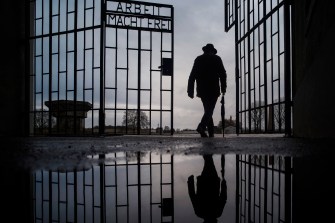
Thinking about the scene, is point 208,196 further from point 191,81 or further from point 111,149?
point 191,81

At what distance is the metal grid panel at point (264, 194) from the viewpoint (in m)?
0.61

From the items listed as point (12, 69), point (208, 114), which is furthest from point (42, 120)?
point (208, 114)

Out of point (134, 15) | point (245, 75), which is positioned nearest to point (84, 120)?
point (134, 15)

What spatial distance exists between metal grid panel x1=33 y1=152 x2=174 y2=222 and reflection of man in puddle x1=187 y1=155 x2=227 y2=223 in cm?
5

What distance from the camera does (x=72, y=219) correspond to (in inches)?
22.0

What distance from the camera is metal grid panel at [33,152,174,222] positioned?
580 mm

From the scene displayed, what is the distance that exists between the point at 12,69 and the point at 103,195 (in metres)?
9.32
